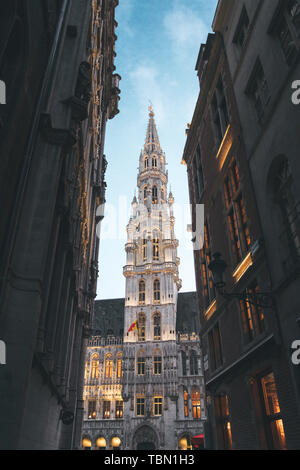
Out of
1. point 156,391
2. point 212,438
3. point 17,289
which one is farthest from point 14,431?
point 156,391

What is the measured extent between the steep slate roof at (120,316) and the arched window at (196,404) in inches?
454

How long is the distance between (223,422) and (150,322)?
1913 inches

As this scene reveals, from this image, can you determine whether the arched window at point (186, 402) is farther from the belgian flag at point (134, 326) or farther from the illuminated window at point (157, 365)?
the belgian flag at point (134, 326)

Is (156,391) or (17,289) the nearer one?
(17,289)

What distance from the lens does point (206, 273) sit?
20875 millimetres

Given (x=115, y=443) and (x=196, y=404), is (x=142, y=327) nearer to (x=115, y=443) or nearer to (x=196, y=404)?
(x=196, y=404)

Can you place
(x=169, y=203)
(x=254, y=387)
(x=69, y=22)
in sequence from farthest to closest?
(x=169, y=203) → (x=69, y=22) → (x=254, y=387)

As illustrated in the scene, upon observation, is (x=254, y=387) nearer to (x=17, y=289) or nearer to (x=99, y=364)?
(x=17, y=289)

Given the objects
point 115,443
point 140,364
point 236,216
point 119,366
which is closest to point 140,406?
point 140,364

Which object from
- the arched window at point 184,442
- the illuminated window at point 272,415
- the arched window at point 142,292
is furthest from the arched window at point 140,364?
the illuminated window at point 272,415

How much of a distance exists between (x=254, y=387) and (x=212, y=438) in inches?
255
